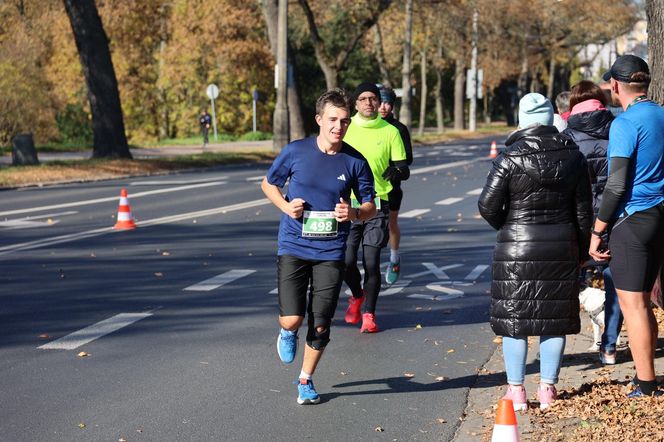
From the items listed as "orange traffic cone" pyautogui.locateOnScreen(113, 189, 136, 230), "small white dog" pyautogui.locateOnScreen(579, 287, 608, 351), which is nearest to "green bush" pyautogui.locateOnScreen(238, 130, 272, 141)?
"orange traffic cone" pyautogui.locateOnScreen(113, 189, 136, 230)

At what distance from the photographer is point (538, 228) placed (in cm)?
587

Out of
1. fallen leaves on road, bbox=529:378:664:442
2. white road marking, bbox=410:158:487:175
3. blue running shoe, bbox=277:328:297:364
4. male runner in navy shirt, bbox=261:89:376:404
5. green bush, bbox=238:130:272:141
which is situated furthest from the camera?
green bush, bbox=238:130:272:141

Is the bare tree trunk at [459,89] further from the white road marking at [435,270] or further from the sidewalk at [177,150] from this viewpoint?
the white road marking at [435,270]

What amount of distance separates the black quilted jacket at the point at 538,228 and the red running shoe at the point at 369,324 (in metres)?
2.63

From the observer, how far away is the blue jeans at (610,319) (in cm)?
701

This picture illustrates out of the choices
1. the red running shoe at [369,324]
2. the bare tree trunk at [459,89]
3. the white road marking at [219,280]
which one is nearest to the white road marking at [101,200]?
the white road marking at [219,280]

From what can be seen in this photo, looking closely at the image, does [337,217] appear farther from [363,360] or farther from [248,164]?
[248,164]

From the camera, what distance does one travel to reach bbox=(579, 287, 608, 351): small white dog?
730 cm

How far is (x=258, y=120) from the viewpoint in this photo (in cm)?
6069

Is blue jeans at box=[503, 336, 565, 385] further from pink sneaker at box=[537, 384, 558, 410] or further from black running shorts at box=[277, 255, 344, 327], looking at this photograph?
black running shorts at box=[277, 255, 344, 327]

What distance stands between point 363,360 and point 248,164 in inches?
1094

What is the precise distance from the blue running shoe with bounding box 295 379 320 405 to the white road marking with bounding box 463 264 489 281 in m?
5.14

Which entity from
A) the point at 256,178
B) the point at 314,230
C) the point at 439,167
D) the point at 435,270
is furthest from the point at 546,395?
the point at 439,167

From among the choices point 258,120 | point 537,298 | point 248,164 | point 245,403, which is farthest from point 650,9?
point 258,120
